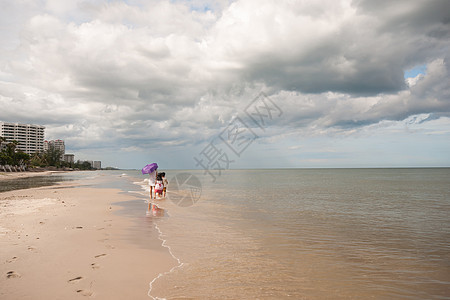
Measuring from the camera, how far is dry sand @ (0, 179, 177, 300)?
4.72 metres

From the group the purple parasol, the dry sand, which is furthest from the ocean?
the purple parasol

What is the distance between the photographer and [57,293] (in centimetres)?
455

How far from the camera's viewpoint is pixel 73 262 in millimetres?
6102

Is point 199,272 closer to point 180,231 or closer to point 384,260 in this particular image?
point 180,231

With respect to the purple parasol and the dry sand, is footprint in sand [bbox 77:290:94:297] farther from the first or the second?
the purple parasol

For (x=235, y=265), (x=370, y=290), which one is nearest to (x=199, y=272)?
(x=235, y=265)

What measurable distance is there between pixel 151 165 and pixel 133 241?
446 inches

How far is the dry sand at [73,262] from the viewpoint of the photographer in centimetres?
472

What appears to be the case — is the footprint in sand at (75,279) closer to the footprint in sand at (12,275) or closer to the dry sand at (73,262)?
the dry sand at (73,262)

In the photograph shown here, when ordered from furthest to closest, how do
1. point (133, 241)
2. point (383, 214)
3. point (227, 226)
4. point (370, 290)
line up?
point (383, 214) < point (227, 226) < point (133, 241) < point (370, 290)

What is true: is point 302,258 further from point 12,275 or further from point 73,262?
point 12,275

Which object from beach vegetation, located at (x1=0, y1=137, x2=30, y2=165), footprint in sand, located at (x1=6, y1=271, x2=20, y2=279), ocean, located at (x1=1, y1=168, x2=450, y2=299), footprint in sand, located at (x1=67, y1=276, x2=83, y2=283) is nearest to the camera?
footprint in sand, located at (x1=67, y1=276, x2=83, y2=283)

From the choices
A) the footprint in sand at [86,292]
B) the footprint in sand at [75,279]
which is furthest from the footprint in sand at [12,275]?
the footprint in sand at [86,292]

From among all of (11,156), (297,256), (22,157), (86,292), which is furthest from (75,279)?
(22,157)
